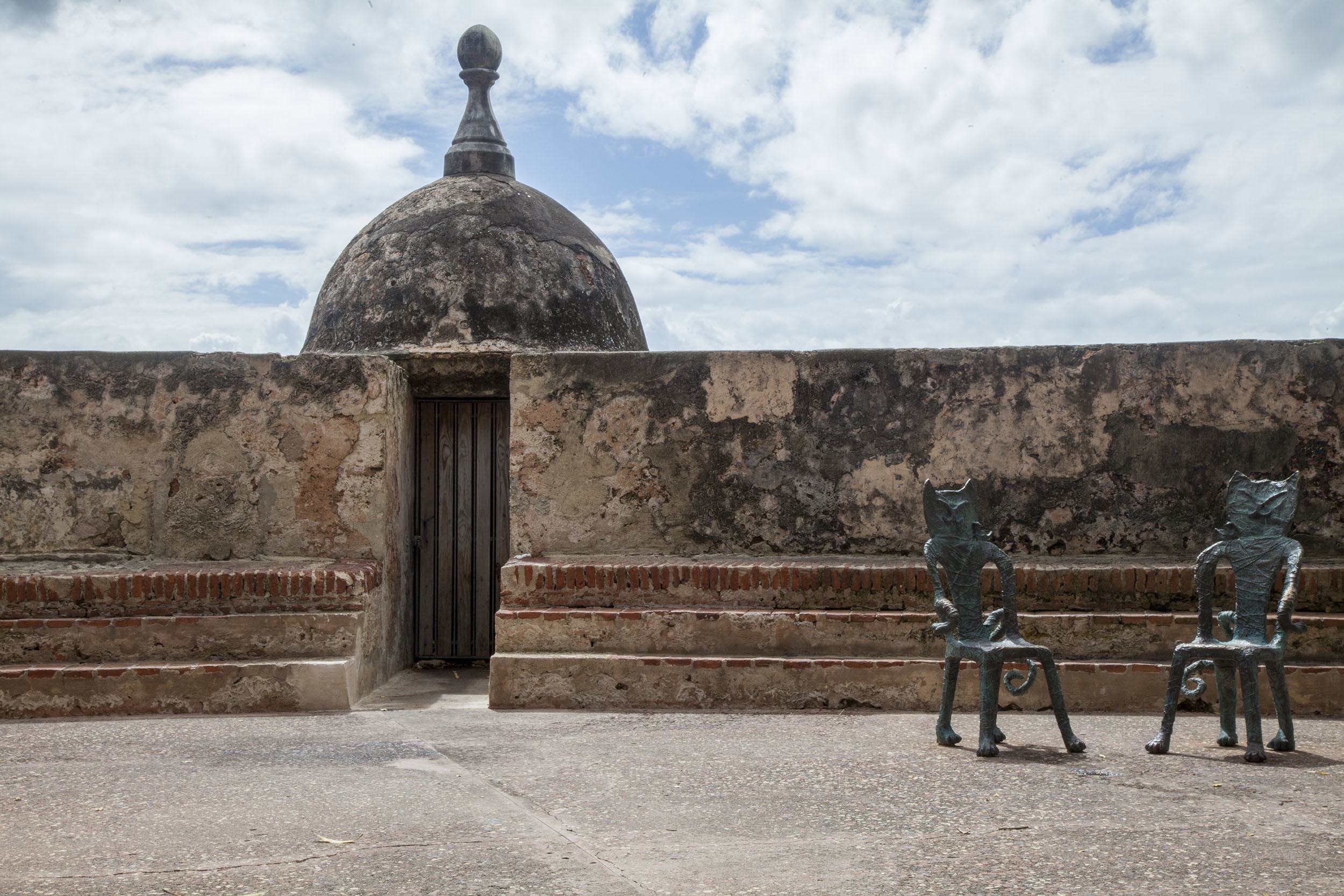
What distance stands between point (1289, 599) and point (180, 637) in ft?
17.1

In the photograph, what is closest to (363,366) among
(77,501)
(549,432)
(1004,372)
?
(549,432)

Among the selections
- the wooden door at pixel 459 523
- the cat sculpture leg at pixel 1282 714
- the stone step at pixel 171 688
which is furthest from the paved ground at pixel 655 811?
the wooden door at pixel 459 523

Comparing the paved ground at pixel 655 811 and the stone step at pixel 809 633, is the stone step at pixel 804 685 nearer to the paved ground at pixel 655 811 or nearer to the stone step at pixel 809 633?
the stone step at pixel 809 633

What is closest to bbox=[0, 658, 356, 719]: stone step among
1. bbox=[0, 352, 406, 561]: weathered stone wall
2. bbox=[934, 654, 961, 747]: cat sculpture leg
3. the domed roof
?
Answer: bbox=[0, 352, 406, 561]: weathered stone wall

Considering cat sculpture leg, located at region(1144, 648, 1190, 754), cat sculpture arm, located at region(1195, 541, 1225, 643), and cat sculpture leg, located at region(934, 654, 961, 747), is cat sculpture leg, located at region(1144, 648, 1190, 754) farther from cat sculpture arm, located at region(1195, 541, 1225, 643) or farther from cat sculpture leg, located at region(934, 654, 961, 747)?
cat sculpture leg, located at region(934, 654, 961, 747)

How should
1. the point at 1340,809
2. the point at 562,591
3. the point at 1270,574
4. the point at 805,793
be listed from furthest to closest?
the point at 562,591 < the point at 1270,574 < the point at 805,793 < the point at 1340,809

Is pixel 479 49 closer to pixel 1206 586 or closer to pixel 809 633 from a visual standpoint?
pixel 809 633

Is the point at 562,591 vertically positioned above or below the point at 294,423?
below

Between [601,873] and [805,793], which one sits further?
[805,793]

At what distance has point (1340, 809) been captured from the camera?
3.91 metres

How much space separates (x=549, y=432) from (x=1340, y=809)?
4.27m

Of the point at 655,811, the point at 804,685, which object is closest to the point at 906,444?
the point at 804,685

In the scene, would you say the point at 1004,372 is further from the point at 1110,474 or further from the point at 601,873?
the point at 601,873

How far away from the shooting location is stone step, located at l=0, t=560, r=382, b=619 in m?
6.28
